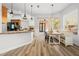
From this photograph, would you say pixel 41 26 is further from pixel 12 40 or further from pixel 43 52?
pixel 43 52

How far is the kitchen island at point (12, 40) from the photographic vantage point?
17.9ft

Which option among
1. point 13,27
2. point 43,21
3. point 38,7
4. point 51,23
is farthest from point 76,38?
point 13,27

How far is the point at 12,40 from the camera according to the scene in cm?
616

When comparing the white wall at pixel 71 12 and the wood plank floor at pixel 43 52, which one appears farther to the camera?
the white wall at pixel 71 12

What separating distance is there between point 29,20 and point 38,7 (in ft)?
3.55

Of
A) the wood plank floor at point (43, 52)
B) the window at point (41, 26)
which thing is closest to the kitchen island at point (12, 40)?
the wood plank floor at point (43, 52)

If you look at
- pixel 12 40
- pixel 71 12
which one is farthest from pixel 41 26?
pixel 12 40

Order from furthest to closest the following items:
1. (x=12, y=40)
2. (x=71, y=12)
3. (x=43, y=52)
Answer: (x=71, y=12) → (x=12, y=40) → (x=43, y=52)

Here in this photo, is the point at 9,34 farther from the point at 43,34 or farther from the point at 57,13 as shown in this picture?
the point at 57,13

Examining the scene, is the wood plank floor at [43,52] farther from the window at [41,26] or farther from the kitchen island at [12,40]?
the window at [41,26]

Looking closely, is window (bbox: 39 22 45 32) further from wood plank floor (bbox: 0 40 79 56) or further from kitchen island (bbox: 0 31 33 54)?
wood plank floor (bbox: 0 40 79 56)

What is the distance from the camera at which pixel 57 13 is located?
7.61 metres

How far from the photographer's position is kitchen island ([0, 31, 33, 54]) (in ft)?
17.9

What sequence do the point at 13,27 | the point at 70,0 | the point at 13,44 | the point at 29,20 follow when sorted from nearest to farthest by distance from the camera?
the point at 70,0 < the point at 13,44 < the point at 29,20 < the point at 13,27
